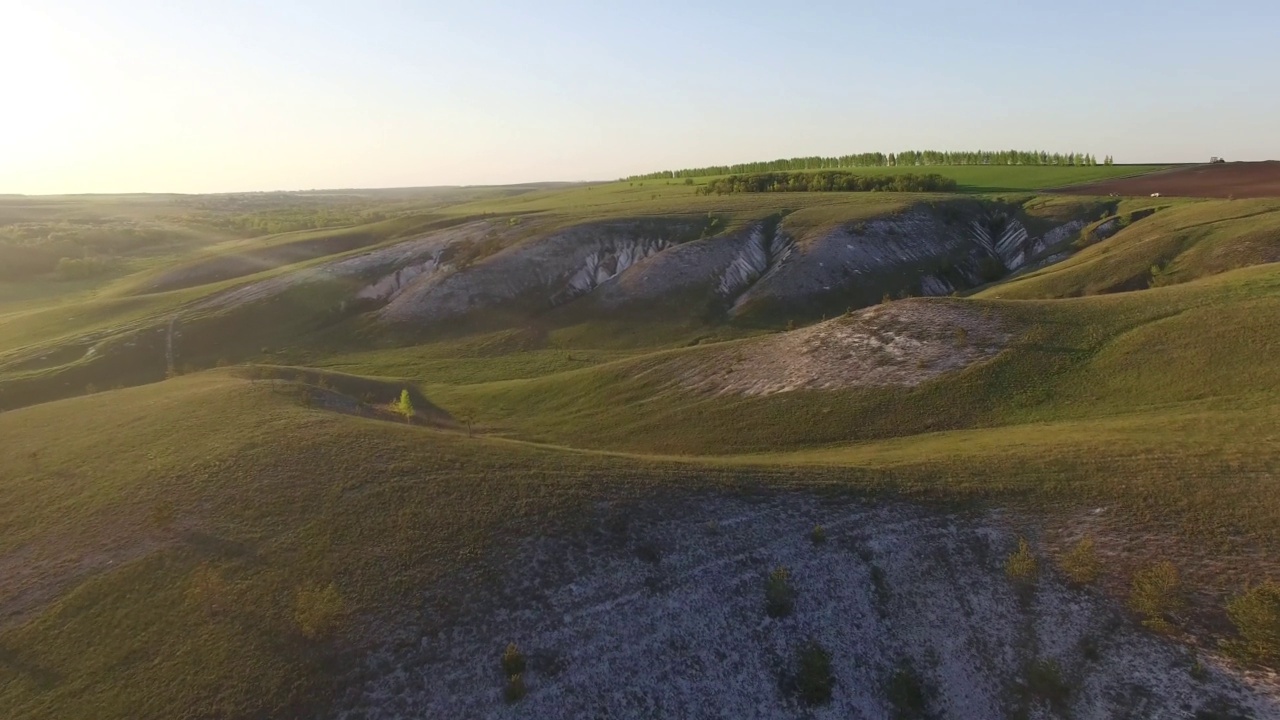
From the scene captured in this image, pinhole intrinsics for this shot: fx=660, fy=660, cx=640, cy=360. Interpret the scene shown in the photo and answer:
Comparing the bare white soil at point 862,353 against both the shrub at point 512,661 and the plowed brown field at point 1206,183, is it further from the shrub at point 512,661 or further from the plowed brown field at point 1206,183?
the plowed brown field at point 1206,183

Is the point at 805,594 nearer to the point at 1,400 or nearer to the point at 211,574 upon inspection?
the point at 211,574

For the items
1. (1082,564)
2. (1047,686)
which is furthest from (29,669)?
(1082,564)

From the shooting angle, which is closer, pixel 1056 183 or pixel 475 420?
pixel 475 420

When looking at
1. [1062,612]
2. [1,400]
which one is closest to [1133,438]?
Result: [1062,612]

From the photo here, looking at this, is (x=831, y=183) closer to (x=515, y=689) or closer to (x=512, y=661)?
(x=512, y=661)

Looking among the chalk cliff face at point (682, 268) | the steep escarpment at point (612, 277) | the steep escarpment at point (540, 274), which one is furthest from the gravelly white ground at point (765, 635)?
the steep escarpment at point (540, 274)
